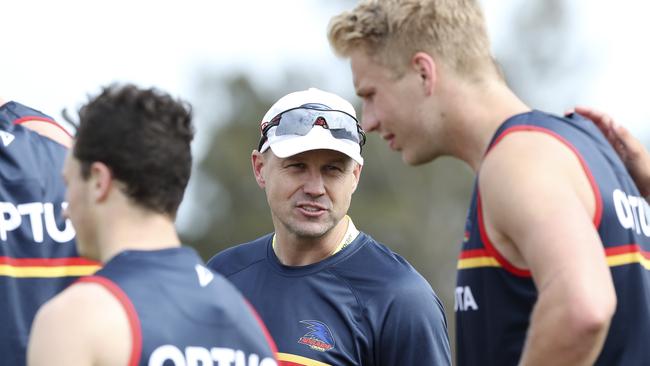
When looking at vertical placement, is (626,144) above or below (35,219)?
above

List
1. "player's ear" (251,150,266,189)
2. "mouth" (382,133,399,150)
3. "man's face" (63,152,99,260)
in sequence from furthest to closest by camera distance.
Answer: "player's ear" (251,150,266,189), "mouth" (382,133,399,150), "man's face" (63,152,99,260)

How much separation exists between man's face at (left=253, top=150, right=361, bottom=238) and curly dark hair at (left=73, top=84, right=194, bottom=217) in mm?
1899

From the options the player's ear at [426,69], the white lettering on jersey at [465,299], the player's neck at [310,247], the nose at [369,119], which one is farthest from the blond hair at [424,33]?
the player's neck at [310,247]

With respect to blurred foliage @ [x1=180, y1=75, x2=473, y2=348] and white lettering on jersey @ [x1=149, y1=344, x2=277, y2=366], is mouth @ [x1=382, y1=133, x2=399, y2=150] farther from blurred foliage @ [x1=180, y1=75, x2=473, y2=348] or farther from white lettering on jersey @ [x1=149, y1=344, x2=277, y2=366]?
blurred foliage @ [x1=180, y1=75, x2=473, y2=348]

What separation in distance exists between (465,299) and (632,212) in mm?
697

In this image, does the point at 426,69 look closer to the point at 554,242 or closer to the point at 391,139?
the point at 391,139

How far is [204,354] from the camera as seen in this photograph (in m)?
4.13

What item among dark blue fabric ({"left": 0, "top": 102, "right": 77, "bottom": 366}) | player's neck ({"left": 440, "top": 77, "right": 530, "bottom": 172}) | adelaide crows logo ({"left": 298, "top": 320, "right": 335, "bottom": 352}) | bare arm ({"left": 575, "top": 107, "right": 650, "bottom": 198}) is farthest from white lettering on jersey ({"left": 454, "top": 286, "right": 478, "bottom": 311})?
dark blue fabric ({"left": 0, "top": 102, "right": 77, "bottom": 366})

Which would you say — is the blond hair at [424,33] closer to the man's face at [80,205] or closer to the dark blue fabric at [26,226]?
the man's face at [80,205]

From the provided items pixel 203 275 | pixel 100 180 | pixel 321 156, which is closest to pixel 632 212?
pixel 203 275

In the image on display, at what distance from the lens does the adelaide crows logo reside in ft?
19.5

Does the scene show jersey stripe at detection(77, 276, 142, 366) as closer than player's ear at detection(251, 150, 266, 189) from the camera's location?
Yes

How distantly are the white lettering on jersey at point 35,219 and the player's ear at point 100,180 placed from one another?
152 cm

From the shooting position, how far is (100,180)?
169 inches
